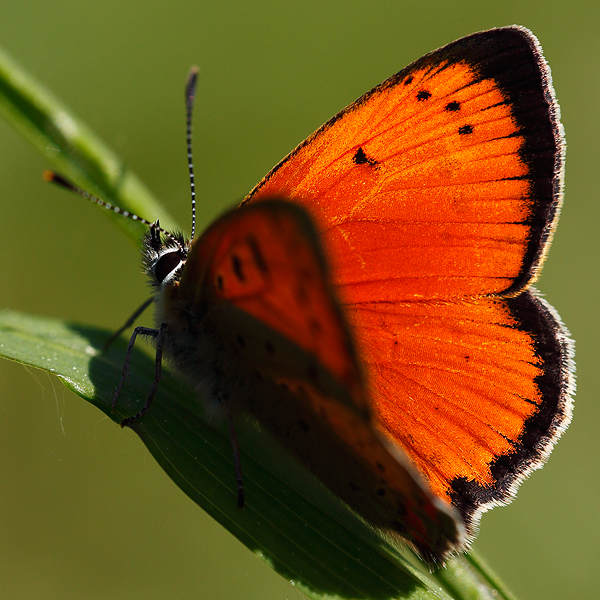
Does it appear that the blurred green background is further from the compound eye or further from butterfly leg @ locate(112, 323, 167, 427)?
the compound eye

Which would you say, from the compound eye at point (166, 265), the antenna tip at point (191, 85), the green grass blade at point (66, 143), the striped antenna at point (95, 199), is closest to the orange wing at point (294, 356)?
the compound eye at point (166, 265)

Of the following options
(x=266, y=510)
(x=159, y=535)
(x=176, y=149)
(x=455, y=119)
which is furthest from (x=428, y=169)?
(x=176, y=149)

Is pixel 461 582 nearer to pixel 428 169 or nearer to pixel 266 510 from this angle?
pixel 266 510

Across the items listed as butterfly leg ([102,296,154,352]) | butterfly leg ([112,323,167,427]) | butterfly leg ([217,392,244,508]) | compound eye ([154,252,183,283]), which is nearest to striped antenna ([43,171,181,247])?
compound eye ([154,252,183,283])

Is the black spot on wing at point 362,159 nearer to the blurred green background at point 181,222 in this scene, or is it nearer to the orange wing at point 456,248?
the orange wing at point 456,248

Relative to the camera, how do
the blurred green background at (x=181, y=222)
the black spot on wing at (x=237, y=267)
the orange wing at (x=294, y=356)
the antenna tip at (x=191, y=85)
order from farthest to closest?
the blurred green background at (x=181, y=222), the antenna tip at (x=191, y=85), the black spot on wing at (x=237, y=267), the orange wing at (x=294, y=356)

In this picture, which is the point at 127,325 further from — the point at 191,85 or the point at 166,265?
the point at 191,85
